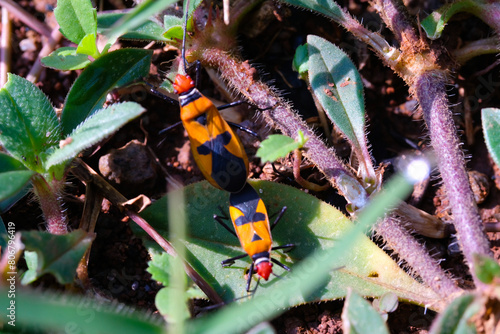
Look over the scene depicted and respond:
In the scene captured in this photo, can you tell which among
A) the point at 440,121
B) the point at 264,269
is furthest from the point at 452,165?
the point at 264,269

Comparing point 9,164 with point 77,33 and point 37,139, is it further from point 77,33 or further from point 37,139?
point 77,33

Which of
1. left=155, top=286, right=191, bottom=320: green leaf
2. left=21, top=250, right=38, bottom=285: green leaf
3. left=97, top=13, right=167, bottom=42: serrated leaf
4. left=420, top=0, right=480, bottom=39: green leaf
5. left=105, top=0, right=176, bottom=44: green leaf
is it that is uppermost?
left=420, top=0, right=480, bottom=39: green leaf

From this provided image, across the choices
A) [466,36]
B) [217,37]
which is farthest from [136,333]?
[466,36]

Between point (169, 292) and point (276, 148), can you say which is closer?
point (169, 292)

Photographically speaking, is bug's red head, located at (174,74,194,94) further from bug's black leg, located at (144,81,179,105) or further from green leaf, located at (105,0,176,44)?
green leaf, located at (105,0,176,44)

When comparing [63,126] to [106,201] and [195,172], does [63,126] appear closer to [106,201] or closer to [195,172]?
[106,201]

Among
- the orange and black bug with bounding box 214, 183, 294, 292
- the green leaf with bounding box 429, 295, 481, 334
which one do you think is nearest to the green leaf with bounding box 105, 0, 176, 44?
the orange and black bug with bounding box 214, 183, 294, 292
